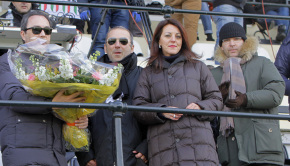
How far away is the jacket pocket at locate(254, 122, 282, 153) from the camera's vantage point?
15.1 feet

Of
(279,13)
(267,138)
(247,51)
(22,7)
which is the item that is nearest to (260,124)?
(267,138)

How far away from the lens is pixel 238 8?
24.9 feet

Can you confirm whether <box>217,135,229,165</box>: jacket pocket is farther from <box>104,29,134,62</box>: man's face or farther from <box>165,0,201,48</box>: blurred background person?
<box>165,0,201,48</box>: blurred background person

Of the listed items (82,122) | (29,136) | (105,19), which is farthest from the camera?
(105,19)

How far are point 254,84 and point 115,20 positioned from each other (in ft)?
7.79

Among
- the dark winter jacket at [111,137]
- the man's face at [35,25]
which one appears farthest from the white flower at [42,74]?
the dark winter jacket at [111,137]

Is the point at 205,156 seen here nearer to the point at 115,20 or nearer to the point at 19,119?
the point at 19,119

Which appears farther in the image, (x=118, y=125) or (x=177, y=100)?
(x=177, y=100)

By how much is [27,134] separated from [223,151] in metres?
1.53

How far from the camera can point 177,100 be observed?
4.39m

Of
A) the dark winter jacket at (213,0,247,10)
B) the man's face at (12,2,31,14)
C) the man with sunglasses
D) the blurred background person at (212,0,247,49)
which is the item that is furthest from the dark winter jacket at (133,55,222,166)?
the dark winter jacket at (213,0,247,10)

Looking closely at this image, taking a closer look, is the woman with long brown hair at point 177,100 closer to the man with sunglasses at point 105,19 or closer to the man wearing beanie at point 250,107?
the man wearing beanie at point 250,107

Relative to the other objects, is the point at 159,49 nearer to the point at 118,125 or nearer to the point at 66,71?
the point at 66,71

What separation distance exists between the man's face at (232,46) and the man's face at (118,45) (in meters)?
0.77
